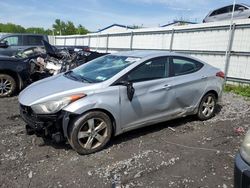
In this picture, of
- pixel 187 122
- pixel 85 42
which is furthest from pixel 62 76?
pixel 85 42

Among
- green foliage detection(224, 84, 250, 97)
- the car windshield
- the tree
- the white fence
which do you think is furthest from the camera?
the tree

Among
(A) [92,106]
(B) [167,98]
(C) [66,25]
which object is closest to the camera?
(A) [92,106]

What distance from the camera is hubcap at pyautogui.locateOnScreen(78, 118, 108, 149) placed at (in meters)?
4.53

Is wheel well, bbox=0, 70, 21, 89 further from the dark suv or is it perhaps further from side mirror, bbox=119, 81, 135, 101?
the dark suv

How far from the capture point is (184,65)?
601 centimetres

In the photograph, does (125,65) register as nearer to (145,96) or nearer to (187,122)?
(145,96)

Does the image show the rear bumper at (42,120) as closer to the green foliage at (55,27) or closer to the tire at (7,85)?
the tire at (7,85)

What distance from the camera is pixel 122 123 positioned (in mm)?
4941

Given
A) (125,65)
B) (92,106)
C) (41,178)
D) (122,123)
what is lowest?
(41,178)

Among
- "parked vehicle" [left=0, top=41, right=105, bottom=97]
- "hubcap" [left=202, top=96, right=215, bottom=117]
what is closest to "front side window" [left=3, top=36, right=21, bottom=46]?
"parked vehicle" [left=0, top=41, right=105, bottom=97]

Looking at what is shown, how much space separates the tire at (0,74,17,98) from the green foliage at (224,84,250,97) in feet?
22.3

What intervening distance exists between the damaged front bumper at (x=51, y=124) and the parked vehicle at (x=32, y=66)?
4.49 metres

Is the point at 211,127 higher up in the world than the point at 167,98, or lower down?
lower down

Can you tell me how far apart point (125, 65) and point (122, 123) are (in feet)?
3.37
